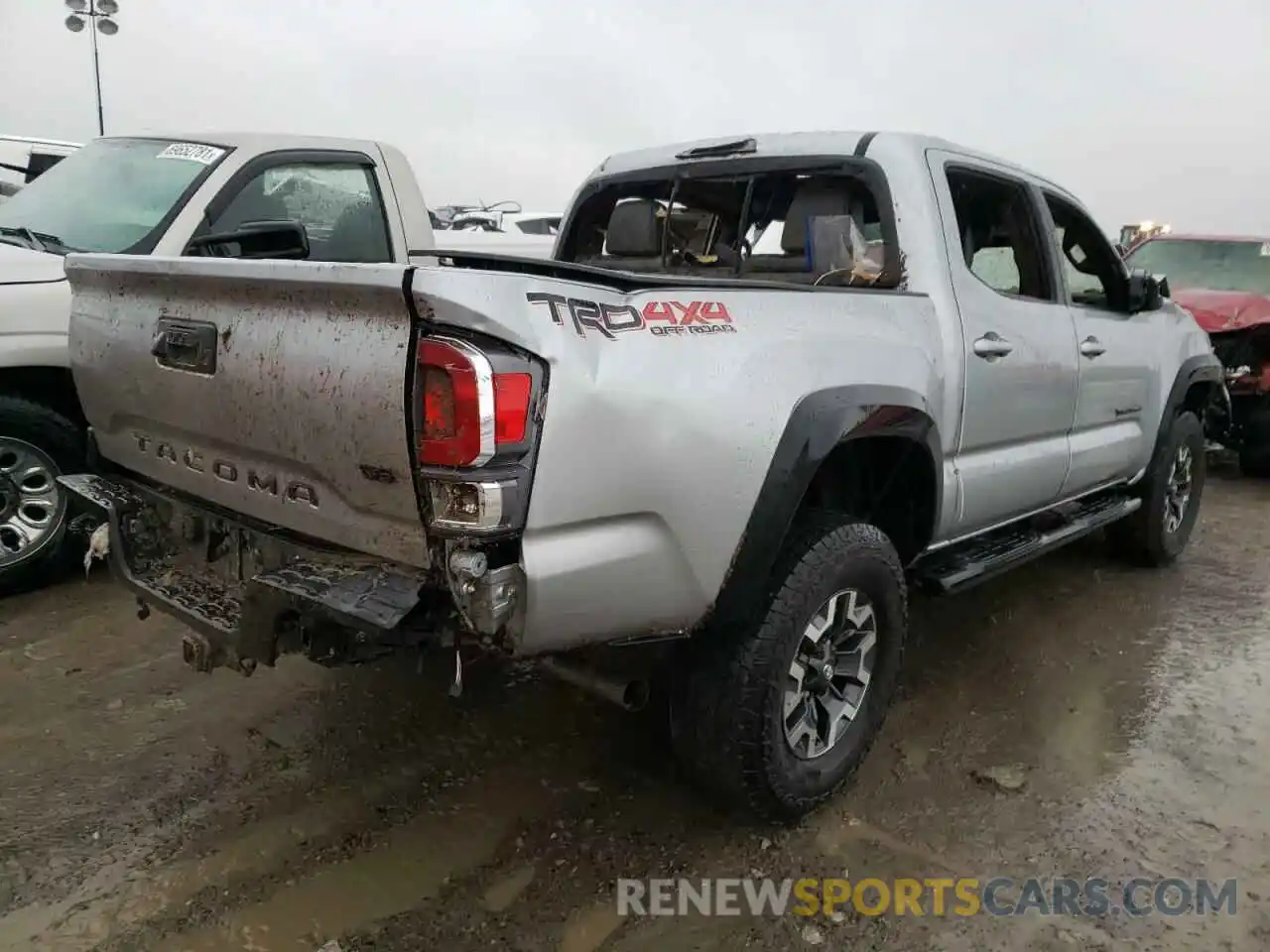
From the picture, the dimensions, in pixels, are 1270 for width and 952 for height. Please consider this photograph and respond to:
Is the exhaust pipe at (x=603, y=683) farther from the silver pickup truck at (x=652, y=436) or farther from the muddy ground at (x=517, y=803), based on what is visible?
the muddy ground at (x=517, y=803)

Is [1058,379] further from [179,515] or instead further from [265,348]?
[179,515]

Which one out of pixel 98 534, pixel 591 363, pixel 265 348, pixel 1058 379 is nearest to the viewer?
pixel 591 363

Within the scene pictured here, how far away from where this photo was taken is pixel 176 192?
13.7ft

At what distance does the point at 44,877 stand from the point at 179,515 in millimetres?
956

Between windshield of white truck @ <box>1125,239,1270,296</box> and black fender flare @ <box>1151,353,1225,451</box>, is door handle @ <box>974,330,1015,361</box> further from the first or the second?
windshield of white truck @ <box>1125,239,1270,296</box>

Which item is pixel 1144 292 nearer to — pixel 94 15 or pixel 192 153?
pixel 192 153

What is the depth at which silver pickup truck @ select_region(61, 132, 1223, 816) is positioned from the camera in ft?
6.29

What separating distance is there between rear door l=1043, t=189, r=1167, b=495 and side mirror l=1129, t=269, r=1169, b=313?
44 mm

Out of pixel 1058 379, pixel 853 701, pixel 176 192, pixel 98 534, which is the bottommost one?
pixel 853 701

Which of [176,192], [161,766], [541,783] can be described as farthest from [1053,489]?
[176,192]

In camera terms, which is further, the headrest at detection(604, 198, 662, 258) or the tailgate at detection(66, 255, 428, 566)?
the headrest at detection(604, 198, 662, 258)

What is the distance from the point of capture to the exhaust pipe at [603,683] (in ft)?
7.63

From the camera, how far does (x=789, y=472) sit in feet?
7.63

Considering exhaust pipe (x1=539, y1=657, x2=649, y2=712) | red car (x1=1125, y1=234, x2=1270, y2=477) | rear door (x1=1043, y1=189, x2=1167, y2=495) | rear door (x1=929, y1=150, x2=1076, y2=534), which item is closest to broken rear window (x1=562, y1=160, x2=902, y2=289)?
rear door (x1=929, y1=150, x2=1076, y2=534)
